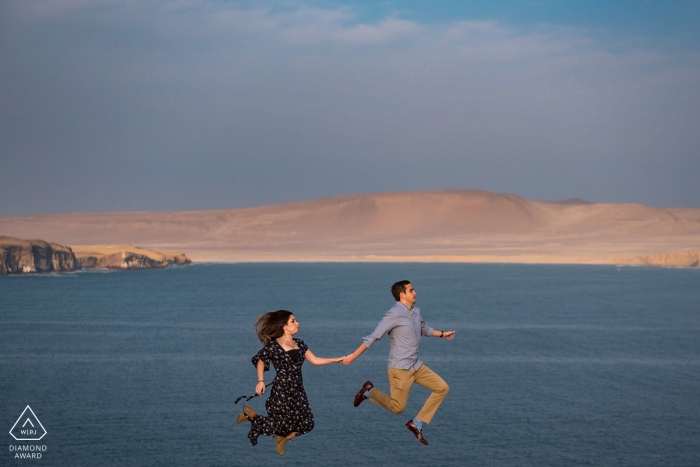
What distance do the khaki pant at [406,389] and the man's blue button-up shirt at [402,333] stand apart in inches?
4.0

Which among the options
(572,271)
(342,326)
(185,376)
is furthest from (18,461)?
(572,271)

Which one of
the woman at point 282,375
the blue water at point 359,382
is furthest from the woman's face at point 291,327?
the blue water at point 359,382

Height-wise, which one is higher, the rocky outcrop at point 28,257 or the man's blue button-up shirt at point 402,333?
the man's blue button-up shirt at point 402,333

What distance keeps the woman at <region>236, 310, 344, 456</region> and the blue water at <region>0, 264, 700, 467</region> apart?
106ft

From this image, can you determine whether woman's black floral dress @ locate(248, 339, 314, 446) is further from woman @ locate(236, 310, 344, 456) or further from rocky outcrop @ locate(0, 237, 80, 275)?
rocky outcrop @ locate(0, 237, 80, 275)

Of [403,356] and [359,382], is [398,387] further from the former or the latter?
[359,382]

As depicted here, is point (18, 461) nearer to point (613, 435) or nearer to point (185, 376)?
point (185, 376)

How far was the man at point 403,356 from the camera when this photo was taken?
459 inches

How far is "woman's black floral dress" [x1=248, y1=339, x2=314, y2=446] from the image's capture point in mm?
10781

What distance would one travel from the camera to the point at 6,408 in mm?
54469

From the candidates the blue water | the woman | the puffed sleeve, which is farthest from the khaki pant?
A: the blue water

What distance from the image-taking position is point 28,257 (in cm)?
17625

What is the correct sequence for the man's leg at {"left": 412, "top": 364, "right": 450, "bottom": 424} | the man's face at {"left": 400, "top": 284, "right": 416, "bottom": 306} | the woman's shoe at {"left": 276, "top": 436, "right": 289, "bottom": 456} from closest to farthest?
the woman's shoe at {"left": 276, "top": 436, "right": 289, "bottom": 456}
the man's face at {"left": 400, "top": 284, "right": 416, "bottom": 306}
the man's leg at {"left": 412, "top": 364, "right": 450, "bottom": 424}

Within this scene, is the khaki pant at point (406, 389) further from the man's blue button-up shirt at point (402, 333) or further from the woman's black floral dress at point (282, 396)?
the woman's black floral dress at point (282, 396)
